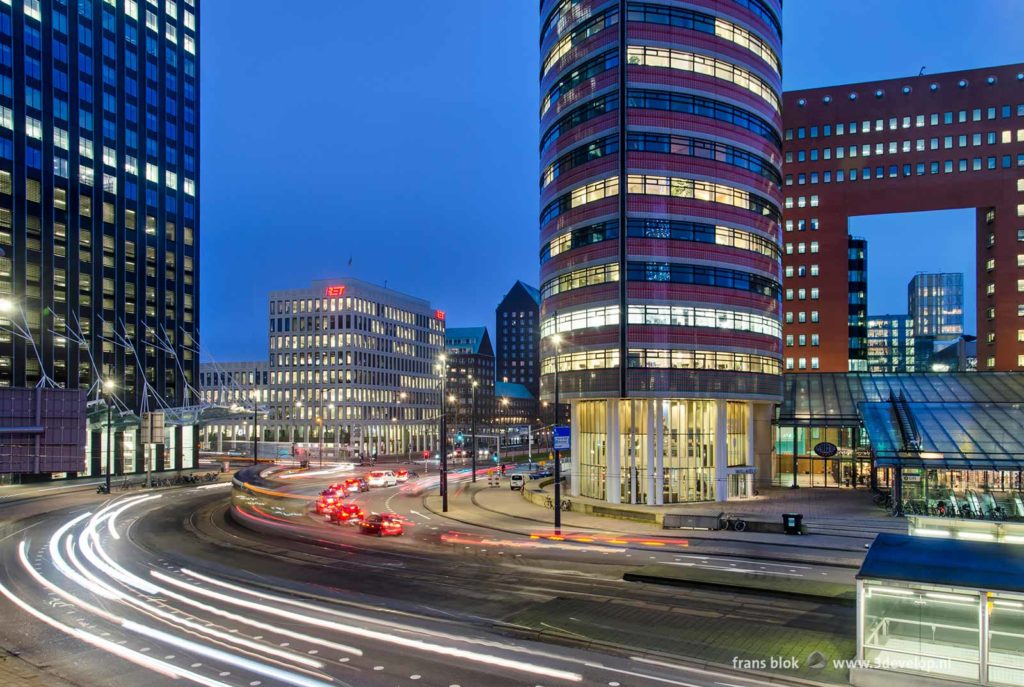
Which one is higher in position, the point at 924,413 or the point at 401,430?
the point at 924,413

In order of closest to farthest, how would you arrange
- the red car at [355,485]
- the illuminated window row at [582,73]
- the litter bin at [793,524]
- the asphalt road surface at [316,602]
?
the asphalt road surface at [316,602]
the litter bin at [793,524]
the illuminated window row at [582,73]
the red car at [355,485]

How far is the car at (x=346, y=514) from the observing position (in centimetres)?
4759

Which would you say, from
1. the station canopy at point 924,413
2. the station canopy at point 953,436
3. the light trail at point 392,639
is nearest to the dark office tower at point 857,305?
the station canopy at point 924,413

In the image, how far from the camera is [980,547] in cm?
1827

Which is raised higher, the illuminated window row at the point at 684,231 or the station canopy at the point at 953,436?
the illuminated window row at the point at 684,231

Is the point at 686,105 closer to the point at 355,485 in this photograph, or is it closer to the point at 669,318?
the point at 669,318

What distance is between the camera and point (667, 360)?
5247 centimetres

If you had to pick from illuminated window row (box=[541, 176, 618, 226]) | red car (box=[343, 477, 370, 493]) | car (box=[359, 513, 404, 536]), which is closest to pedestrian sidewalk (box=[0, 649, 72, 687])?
car (box=[359, 513, 404, 536])

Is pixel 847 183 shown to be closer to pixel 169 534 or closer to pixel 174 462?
pixel 169 534

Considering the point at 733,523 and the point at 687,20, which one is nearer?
the point at 733,523

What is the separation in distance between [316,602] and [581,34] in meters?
47.9

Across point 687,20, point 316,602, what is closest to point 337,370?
point 687,20

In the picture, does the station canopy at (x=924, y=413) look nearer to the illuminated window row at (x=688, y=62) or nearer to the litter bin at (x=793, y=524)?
the litter bin at (x=793, y=524)

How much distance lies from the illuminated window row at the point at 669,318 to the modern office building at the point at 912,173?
51.7 metres
